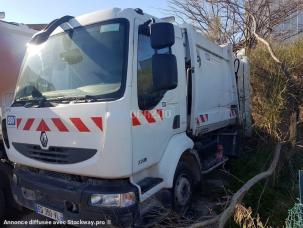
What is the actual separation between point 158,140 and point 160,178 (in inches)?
15.4

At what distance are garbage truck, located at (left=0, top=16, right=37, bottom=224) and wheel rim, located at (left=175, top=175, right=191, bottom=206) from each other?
206cm

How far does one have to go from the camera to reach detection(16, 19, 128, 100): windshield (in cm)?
332

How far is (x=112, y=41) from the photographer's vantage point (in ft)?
11.2

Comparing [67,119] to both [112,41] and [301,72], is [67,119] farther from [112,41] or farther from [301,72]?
[301,72]

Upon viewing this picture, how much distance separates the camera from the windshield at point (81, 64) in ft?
10.9

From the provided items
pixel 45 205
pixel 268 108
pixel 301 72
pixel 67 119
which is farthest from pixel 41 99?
pixel 301 72

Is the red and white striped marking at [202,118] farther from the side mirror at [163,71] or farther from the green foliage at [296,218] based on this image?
the green foliage at [296,218]

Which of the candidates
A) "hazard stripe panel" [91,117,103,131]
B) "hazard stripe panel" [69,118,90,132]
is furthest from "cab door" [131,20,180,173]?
"hazard stripe panel" [69,118,90,132]

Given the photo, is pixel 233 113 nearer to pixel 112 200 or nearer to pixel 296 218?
pixel 296 218

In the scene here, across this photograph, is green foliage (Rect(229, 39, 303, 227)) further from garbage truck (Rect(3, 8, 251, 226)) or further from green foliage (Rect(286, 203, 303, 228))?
garbage truck (Rect(3, 8, 251, 226))

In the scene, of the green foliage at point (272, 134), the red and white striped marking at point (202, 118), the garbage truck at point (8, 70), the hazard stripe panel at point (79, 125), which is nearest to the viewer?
the hazard stripe panel at point (79, 125)

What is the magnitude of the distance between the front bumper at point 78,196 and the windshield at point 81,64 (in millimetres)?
818

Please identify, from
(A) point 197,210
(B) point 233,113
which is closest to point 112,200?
(A) point 197,210

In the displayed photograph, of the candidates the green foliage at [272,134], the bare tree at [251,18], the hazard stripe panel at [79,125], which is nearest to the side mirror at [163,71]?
the hazard stripe panel at [79,125]
